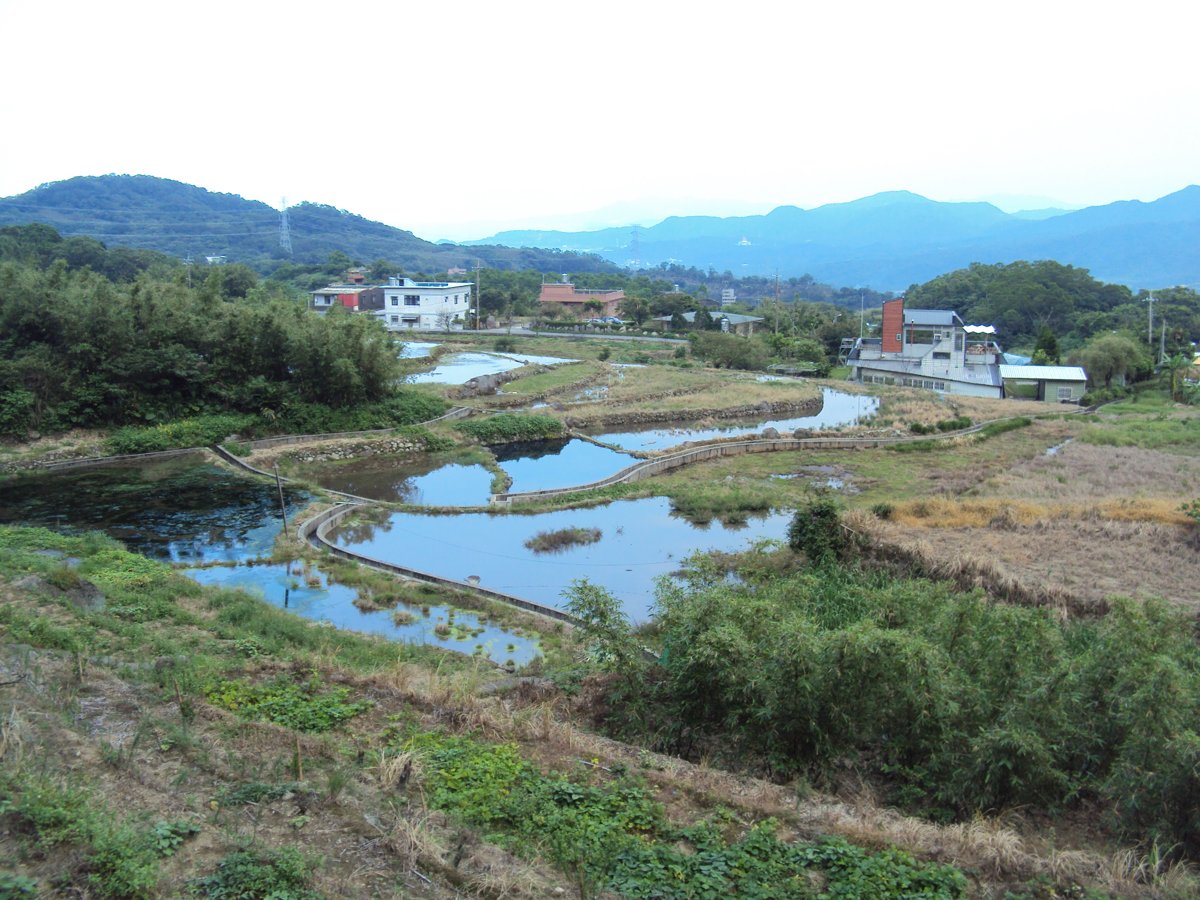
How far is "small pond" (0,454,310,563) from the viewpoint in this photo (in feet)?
50.2

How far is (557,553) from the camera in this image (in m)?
15.5

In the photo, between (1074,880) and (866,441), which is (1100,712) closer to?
(1074,880)

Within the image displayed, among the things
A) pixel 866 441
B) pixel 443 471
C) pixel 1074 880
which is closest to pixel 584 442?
pixel 443 471

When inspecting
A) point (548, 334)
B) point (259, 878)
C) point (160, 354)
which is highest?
point (548, 334)

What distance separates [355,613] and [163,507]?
807 cm

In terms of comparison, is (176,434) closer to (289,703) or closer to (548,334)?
(289,703)

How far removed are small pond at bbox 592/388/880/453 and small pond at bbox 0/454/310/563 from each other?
11209 millimetres

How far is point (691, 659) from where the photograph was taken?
7.04 meters

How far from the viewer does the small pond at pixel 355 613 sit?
1113 cm

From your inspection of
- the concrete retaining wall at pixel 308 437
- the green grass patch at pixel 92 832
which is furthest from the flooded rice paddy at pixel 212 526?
the green grass patch at pixel 92 832

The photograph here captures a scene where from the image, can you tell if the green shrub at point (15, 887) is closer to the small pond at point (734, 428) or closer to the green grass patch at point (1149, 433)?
the small pond at point (734, 428)

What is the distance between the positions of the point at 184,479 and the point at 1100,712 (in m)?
20.0

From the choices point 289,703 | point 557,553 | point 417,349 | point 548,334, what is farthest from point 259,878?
point 548,334

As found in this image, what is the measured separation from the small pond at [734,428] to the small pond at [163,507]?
11.2 m
